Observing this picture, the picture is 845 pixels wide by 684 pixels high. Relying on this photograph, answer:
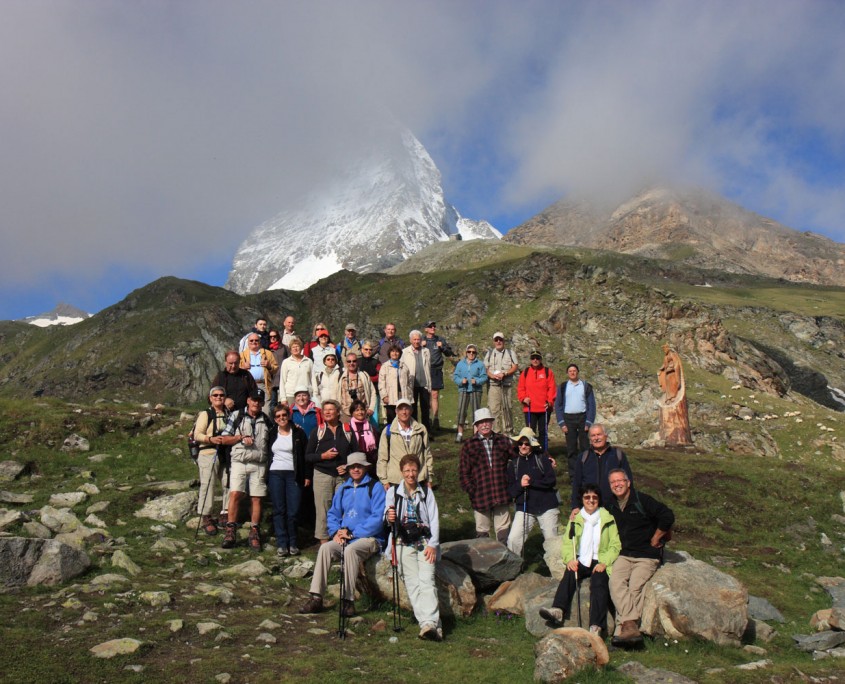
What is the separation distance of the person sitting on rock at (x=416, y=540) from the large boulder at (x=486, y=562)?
3.30 feet

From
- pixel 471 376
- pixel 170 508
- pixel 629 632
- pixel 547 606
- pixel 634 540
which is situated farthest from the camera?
pixel 471 376

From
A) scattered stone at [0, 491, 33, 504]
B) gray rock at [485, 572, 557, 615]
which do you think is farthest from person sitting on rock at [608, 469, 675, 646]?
scattered stone at [0, 491, 33, 504]

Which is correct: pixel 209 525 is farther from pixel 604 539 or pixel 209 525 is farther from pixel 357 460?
pixel 604 539

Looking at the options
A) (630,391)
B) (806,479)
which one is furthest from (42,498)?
(630,391)

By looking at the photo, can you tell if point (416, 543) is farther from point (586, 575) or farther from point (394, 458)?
point (586, 575)

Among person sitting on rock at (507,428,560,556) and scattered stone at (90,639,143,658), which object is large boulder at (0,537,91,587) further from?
person sitting on rock at (507,428,560,556)

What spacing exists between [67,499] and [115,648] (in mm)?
8859

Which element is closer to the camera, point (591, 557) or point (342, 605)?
point (342, 605)

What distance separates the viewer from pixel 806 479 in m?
20.9

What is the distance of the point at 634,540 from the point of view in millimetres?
10195

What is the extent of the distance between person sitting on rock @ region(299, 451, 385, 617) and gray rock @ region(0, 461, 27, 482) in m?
12.2

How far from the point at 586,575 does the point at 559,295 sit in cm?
7147

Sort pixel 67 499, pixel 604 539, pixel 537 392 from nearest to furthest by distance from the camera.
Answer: pixel 604 539
pixel 67 499
pixel 537 392

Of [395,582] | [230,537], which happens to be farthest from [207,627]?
[230,537]
